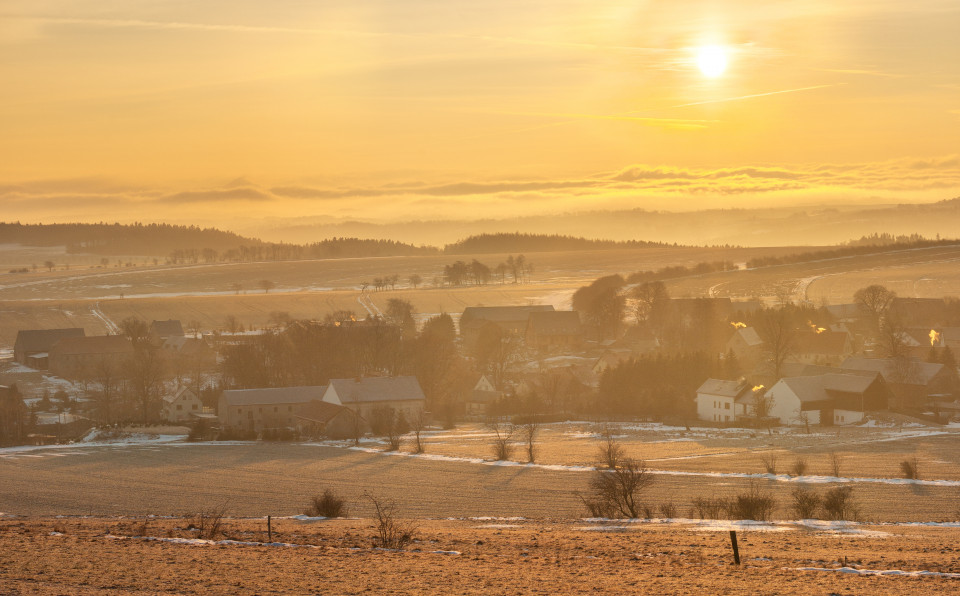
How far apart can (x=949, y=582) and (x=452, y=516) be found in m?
15.1

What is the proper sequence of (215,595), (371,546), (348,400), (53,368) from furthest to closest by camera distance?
(53,368) < (348,400) < (371,546) < (215,595)

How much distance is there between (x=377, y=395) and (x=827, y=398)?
2619 centimetres

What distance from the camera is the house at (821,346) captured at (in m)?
74.7

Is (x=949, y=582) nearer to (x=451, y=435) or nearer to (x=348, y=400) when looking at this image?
(x=451, y=435)

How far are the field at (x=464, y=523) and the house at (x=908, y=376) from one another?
1032 cm

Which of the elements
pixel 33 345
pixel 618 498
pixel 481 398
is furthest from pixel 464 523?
pixel 33 345

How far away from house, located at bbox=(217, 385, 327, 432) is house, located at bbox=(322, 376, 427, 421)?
2104mm

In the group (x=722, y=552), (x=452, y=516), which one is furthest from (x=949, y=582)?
(x=452, y=516)

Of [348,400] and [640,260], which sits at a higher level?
[640,260]

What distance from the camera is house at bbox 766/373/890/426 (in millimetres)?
54719

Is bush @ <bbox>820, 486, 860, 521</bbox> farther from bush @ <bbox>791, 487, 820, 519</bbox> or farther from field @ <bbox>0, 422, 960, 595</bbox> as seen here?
field @ <bbox>0, 422, 960, 595</bbox>

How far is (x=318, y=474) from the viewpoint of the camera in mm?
39219

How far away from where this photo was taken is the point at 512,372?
74500 mm

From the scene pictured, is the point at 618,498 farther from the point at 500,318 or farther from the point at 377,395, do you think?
the point at 500,318
